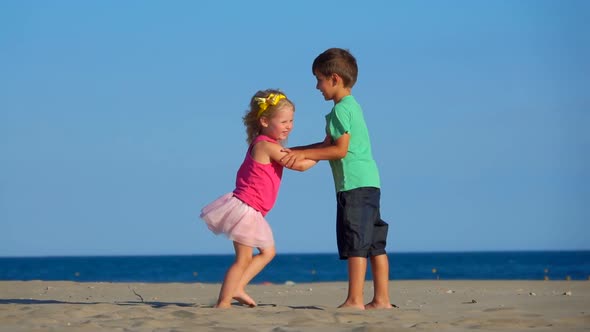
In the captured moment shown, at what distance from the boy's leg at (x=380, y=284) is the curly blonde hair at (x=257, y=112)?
1313 millimetres

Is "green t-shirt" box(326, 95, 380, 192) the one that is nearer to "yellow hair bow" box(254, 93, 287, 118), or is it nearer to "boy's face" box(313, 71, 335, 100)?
"boy's face" box(313, 71, 335, 100)

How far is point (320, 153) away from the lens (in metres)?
7.07

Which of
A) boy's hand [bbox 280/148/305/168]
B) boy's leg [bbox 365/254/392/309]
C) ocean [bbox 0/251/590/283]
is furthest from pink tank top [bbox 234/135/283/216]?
ocean [bbox 0/251/590/283]

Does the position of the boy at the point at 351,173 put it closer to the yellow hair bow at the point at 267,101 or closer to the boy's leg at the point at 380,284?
the boy's leg at the point at 380,284

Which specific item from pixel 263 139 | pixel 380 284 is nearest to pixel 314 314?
pixel 380 284

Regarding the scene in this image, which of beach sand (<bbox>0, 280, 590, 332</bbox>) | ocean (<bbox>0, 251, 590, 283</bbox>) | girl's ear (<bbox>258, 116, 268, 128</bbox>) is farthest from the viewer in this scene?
ocean (<bbox>0, 251, 590, 283</bbox>)

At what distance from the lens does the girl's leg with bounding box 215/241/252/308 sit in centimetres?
702

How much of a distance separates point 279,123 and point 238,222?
806mm

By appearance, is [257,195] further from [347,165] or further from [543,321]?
[543,321]

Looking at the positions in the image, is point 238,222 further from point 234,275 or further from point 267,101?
point 267,101

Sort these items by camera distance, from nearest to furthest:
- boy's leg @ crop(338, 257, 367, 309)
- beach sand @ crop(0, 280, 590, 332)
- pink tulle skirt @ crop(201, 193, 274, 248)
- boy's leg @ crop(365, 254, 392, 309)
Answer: beach sand @ crop(0, 280, 590, 332), boy's leg @ crop(338, 257, 367, 309), pink tulle skirt @ crop(201, 193, 274, 248), boy's leg @ crop(365, 254, 392, 309)

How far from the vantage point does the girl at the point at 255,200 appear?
23.3ft

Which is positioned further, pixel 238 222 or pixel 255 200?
pixel 255 200

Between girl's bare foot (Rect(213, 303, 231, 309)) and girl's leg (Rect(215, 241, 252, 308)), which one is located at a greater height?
girl's leg (Rect(215, 241, 252, 308))
